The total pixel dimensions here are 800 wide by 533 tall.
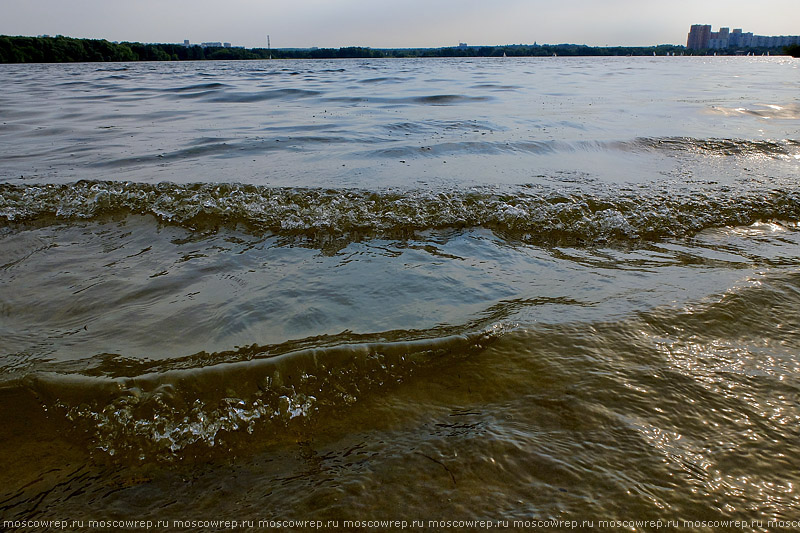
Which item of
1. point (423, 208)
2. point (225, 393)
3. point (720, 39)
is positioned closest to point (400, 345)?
point (225, 393)

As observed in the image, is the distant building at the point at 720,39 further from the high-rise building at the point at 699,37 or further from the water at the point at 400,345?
the water at the point at 400,345

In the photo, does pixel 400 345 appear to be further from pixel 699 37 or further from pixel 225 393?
pixel 699 37

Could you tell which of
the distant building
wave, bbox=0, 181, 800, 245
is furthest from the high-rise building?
wave, bbox=0, 181, 800, 245

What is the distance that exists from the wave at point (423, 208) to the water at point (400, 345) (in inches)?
1.3

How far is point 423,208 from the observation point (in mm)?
4500

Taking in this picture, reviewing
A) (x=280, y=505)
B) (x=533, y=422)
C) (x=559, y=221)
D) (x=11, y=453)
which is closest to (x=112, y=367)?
(x=11, y=453)

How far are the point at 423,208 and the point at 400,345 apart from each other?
7.76 feet

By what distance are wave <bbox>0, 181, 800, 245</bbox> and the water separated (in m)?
0.03

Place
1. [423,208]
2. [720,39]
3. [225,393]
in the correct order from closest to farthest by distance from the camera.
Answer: [225,393] < [423,208] < [720,39]

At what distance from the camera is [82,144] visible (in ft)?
25.8

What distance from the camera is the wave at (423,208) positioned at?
4.17m

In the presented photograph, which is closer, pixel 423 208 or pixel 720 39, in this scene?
pixel 423 208

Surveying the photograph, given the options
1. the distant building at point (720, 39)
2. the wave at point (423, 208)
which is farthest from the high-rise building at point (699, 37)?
the wave at point (423, 208)

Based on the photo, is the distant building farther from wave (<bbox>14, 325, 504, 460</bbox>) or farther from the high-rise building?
wave (<bbox>14, 325, 504, 460</bbox>)
